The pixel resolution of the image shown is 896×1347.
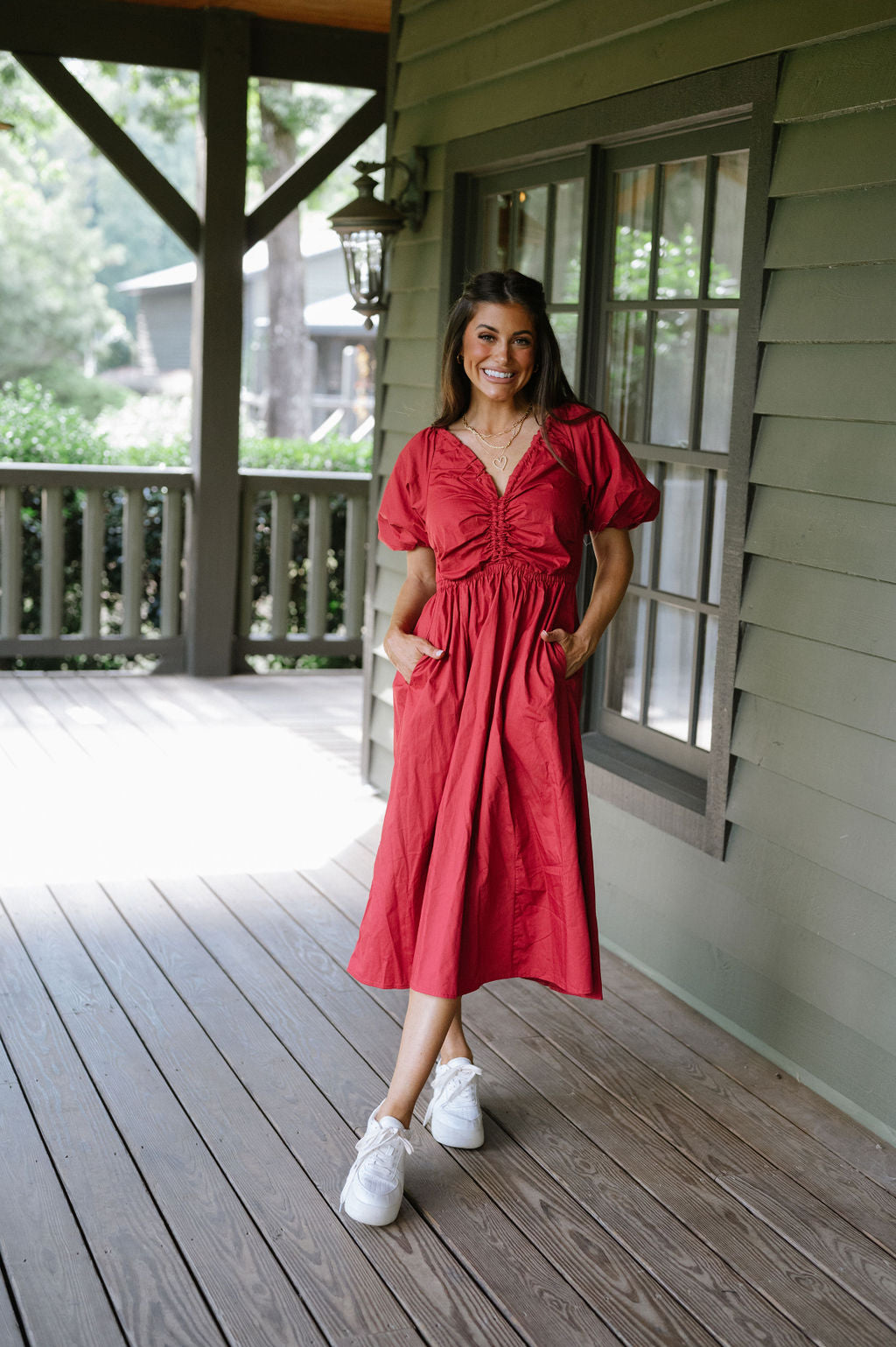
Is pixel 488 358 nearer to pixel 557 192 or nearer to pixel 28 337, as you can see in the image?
pixel 557 192

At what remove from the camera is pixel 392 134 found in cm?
487

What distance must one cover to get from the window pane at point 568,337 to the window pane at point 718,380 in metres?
0.54

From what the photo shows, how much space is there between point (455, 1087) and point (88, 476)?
186 inches

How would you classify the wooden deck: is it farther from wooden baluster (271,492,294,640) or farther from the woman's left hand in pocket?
wooden baluster (271,492,294,640)

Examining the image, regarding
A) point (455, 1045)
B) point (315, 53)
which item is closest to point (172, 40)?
point (315, 53)

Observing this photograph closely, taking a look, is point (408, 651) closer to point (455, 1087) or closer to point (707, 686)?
point (455, 1087)

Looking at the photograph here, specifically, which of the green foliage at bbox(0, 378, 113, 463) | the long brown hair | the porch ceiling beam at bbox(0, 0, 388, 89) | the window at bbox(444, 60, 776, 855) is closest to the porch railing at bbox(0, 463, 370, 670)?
the green foliage at bbox(0, 378, 113, 463)

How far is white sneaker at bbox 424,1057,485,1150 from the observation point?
8.61 feet

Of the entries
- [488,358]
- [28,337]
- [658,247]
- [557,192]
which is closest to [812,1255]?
[488,358]

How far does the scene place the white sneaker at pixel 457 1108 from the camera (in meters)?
2.62

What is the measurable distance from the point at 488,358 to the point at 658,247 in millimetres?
1283

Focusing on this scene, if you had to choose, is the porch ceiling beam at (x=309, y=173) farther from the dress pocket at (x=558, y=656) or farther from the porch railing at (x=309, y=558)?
the dress pocket at (x=558, y=656)

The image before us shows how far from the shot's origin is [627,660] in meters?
3.82

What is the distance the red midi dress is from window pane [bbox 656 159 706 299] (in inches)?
42.0
